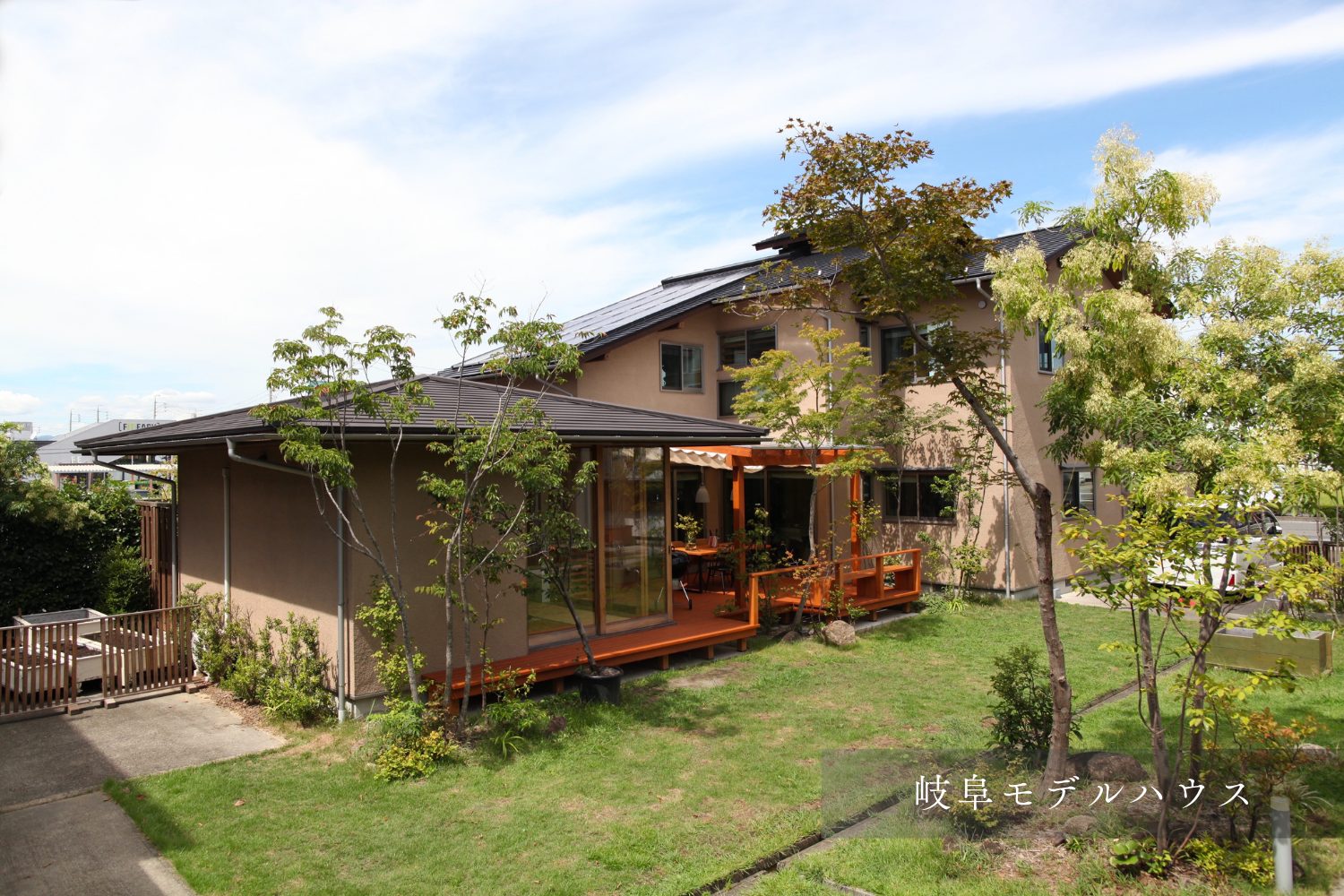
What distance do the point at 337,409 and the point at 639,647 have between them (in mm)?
4671

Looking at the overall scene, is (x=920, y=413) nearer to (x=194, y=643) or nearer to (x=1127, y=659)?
(x=1127, y=659)

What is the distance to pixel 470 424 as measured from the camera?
8.09m

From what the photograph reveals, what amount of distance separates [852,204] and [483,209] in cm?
645

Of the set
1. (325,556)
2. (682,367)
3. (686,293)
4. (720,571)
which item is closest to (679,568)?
(720,571)

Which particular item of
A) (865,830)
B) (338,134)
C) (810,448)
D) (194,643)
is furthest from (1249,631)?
(194,643)

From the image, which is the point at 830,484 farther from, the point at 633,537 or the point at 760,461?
the point at 633,537

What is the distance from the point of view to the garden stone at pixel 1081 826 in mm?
5613

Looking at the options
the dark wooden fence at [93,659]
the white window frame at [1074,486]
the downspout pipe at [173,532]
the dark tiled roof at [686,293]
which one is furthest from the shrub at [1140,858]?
the white window frame at [1074,486]

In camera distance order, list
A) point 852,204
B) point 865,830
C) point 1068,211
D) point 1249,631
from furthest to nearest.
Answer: point 1249,631 → point 852,204 → point 1068,211 → point 865,830

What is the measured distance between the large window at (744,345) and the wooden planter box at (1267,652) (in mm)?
8987

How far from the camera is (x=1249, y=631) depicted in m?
10.5

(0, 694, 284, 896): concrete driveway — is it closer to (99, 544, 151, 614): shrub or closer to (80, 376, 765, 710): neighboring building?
(80, 376, 765, 710): neighboring building

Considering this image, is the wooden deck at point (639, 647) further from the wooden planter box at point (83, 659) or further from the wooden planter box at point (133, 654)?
the wooden planter box at point (83, 659)

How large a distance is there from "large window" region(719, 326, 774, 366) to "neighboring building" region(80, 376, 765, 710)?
5.48 metres
